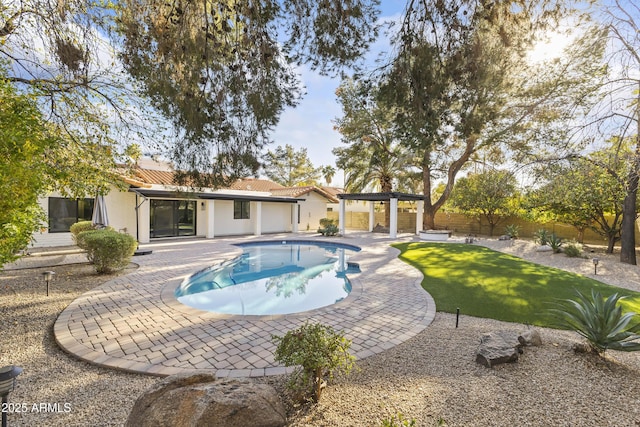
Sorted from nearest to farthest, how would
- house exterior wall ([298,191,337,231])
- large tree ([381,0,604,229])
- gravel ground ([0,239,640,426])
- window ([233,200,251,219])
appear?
gravel ground ([0,239,640,426]) < large tree ([381,0,604,229]) < window ([233,200,251,219]) < house exterior wall ([298,191,337,231])

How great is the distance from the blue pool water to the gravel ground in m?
3.66

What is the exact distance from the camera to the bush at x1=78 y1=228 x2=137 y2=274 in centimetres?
909

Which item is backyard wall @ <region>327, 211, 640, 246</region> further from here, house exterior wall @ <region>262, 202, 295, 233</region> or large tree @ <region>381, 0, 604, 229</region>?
large tree @ <region>381, 0, 604, 229</region>

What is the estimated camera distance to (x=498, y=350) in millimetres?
4062

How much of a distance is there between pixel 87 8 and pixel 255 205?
58.3 feet

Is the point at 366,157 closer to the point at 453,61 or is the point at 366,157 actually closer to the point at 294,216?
the point at 294,216

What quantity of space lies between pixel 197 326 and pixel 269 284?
5.11m

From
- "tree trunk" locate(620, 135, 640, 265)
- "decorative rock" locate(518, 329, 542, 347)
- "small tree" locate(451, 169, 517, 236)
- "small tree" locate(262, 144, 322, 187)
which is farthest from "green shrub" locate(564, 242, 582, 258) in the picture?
"small tree" locate(262, 144, 322, 187)

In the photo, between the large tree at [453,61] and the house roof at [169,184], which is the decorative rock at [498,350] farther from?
the house roof at [169,184]

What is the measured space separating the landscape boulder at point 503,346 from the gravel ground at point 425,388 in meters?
0.11

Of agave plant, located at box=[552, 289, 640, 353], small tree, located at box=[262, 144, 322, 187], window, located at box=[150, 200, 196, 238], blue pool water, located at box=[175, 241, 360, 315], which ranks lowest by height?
blue pool water, located at box=[175, 241, 360, 315]

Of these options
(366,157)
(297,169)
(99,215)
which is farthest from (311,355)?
(297,169)

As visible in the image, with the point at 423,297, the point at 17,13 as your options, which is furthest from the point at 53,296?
the point at 423,297

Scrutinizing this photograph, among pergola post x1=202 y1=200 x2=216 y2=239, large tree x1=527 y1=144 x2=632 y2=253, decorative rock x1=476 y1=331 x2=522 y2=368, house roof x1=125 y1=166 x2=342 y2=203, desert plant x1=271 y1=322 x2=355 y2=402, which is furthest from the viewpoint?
pergola post x1=202 y1=200 x2=216 y2=239
